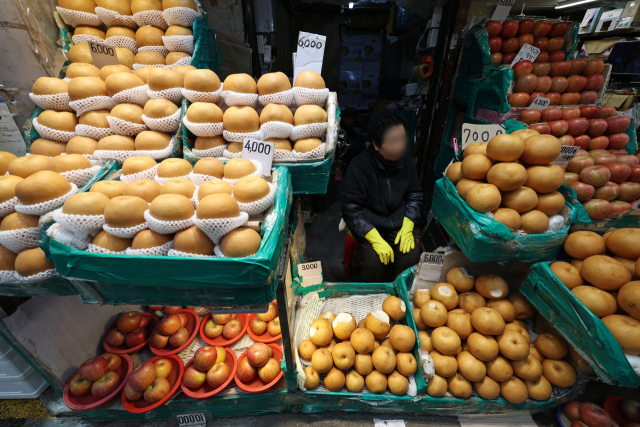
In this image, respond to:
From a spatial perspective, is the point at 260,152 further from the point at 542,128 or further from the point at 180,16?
the point at 542,128

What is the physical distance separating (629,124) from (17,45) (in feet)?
18.2

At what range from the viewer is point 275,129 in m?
1.54

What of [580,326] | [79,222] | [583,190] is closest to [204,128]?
[79,222]

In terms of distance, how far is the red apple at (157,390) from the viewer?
170 centimetres

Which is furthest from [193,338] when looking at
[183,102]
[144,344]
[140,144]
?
[183,102]

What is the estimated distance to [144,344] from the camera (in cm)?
208

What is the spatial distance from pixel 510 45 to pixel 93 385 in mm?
5158

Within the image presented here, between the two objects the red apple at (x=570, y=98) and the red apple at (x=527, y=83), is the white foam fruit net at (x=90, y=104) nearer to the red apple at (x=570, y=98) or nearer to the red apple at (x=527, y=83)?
the red apple at (x=527, y=83)

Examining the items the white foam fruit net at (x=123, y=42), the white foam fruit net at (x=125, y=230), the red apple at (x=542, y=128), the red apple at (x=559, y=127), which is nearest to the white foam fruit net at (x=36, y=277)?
the white foam fruit net at (x=125, y=230)

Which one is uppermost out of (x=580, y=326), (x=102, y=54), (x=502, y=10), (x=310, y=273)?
(x=502, y=10)

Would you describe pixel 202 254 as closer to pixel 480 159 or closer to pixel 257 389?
pixel 257 389

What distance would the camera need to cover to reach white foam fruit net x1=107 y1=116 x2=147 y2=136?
1576mm

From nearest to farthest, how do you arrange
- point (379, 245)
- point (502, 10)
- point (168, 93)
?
point (168, 93)
point (379, 245)
point (502, 10)

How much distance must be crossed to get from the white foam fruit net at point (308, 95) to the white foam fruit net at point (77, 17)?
1.83 m
